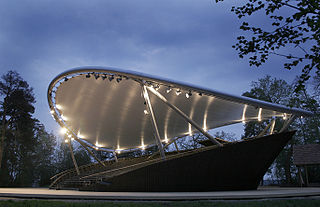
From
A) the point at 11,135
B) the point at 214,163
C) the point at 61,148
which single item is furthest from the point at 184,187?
the point at 61,148

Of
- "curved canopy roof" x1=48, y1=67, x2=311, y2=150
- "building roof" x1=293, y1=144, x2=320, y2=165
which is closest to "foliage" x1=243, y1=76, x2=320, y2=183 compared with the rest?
"building roof" x1=293, y1=144, x2=320, y2=165

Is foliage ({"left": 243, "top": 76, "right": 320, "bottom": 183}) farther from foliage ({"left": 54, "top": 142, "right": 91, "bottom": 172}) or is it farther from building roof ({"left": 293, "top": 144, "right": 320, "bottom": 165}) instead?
foliage ({"left": 54, "top": 142, "right": 91, "bottom": 172})

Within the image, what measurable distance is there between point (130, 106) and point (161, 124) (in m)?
4.26

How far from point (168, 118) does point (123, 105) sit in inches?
164

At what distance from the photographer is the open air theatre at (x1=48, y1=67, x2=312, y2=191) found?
1520 centimetres

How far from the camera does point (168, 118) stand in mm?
23656

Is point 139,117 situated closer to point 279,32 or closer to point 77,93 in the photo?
point 77,93

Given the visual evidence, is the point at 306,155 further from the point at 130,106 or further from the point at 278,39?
the point at 278,39

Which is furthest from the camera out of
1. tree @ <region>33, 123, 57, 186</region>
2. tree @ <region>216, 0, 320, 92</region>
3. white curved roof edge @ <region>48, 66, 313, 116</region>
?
Answer: tree @ <region>33, 123, 57, 186</region>

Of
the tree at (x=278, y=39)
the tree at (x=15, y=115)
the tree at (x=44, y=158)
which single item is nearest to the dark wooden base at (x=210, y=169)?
the tree at (x=278, y=39)

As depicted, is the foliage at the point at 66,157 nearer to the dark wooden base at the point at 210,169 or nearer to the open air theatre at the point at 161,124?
the open air theatre at the point at 161,124

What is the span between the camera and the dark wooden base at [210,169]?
15180 mm

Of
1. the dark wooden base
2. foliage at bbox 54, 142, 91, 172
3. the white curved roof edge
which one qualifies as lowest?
the dark wooden base

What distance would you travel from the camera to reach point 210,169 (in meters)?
15.4
